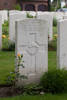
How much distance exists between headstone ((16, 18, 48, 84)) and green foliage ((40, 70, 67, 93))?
38 cm

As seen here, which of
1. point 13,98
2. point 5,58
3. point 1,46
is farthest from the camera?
point 1,46

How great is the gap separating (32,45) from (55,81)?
35.4 inches

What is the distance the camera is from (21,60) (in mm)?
7668

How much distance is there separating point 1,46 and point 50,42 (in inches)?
68.5

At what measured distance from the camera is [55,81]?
7281mm

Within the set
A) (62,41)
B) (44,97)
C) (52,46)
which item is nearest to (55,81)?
(44,97)

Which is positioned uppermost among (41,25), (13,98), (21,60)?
(41,25)

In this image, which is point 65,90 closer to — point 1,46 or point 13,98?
point 13,98

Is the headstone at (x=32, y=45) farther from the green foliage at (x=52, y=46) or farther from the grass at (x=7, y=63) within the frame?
the green foliage at (x=52, y=46)

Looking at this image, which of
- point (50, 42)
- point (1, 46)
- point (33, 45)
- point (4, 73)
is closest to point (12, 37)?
point (1, 46)

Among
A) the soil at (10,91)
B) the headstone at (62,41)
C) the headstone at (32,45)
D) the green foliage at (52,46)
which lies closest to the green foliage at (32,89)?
the soil at (10,91)

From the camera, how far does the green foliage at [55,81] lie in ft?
23.9

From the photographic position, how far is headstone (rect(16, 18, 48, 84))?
764 cm

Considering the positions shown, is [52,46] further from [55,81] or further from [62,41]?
[55,81]
